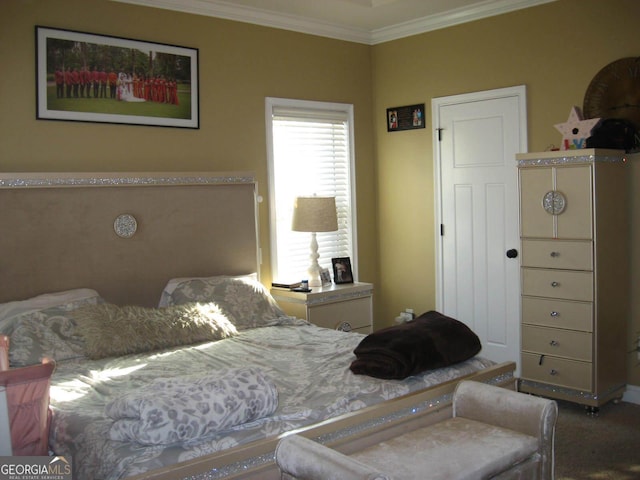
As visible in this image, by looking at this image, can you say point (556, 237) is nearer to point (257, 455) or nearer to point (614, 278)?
point (614, 278)

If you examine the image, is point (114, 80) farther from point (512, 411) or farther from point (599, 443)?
point (599, 443)

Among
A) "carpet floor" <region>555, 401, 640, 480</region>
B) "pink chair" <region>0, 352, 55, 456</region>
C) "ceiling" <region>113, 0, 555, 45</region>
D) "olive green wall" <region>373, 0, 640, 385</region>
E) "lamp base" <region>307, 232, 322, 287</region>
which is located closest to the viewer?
"pink chair" <region>0, 352, 55, 456</region>

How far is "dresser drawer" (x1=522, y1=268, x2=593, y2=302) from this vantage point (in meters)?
4.07

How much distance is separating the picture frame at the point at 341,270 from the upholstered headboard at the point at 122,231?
2.23ft

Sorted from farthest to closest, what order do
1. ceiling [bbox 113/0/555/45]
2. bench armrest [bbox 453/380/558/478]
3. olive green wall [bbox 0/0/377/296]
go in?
ceiling [bbox 113/0/555/45] → olive green wall [bbox 0/0/377/296] → bench armrest [bbox 453/380/558/478]

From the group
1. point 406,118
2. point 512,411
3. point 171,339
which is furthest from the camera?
point 406,118

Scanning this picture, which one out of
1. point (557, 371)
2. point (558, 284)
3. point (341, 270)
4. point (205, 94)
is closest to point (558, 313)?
point (558, 284)

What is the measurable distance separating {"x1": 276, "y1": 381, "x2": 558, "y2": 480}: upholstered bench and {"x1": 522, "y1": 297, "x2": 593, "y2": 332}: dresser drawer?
156cm

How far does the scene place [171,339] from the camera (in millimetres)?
3514

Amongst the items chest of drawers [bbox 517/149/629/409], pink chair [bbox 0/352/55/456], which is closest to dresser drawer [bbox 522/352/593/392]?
chest of drawers [bbox 517/149/629/409]

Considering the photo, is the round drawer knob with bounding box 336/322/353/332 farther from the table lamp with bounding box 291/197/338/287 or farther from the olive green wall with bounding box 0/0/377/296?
the olive green wall with bounding box 0/0/377/296

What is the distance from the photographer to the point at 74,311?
3.43 metres

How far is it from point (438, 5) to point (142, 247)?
8.69 feet

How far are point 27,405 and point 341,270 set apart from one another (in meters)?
3.08
